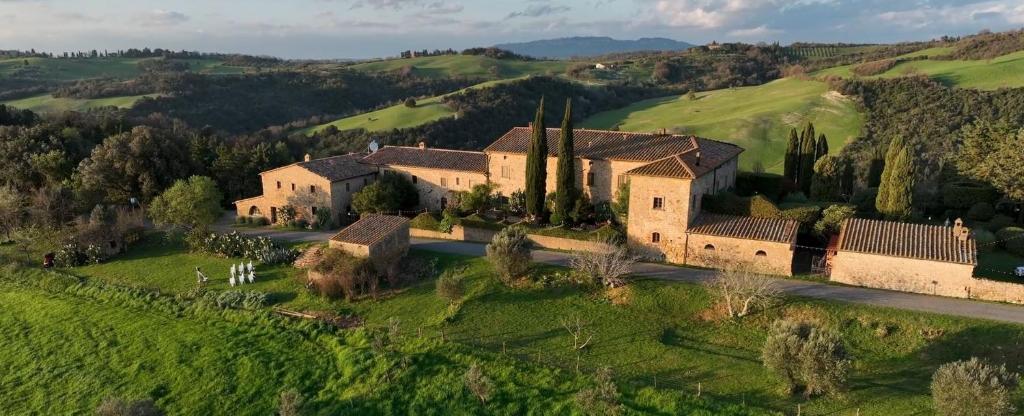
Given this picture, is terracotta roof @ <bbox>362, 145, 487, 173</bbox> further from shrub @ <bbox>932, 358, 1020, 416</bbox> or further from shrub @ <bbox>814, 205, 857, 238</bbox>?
shrub @ <bbox>932, 358, 1020, 416</bbox>

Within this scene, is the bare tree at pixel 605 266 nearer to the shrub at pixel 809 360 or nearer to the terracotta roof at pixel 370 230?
the shrub at pixel 809 360

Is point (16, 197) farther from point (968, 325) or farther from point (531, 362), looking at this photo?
point (968, 325)

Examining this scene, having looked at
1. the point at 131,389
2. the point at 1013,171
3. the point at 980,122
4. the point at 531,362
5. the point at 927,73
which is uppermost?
the point at 927,73

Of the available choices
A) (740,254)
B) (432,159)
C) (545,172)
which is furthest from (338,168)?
(740,254)

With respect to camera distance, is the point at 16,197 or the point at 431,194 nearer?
the point at 16,197

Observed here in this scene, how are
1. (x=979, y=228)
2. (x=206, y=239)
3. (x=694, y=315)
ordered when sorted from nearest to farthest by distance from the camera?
(x=694, y=315), (x=979, y=228), (x=206, y=239)

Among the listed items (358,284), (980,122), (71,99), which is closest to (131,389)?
(358,284)

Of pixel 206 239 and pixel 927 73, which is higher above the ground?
pixel 927 73
